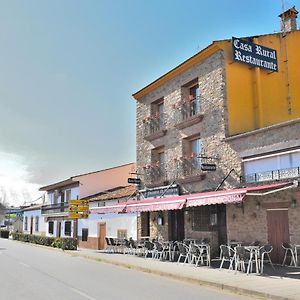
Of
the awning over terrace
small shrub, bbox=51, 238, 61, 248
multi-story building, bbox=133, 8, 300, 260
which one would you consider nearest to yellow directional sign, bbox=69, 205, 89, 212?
small shrub, bbox=51, 238, 61, 248

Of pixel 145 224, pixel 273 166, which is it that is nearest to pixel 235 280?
pixel 273 166

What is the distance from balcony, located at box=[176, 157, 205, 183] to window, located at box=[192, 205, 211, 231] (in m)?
1.44

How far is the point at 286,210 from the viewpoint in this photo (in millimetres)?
15461

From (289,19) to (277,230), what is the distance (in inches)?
483

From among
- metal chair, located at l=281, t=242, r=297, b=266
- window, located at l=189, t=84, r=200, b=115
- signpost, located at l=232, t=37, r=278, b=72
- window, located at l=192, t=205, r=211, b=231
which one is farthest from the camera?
window, located at l=189, t=84, r=200, b=115

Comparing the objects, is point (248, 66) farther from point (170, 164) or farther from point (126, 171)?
point (126, 171)

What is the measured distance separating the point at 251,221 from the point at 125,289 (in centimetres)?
751

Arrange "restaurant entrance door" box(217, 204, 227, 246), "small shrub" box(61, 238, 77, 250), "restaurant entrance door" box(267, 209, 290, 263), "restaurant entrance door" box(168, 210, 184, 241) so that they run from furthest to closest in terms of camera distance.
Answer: "small shrub" box(61, 238, 77, 250) < "restaurant entrance door" box(168, 210, 184, 241) < "restaurant entrance door" box(217, 204, 227, 246) < "restaurant entrance door" box(267, 209, 290, 263)

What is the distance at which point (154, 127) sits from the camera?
25.1 metres

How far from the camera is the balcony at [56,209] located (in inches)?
1508

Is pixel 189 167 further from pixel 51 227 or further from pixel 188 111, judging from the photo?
pixel 51 227

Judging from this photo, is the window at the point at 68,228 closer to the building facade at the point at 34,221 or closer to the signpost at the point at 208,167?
the building facade at the point at 34,221

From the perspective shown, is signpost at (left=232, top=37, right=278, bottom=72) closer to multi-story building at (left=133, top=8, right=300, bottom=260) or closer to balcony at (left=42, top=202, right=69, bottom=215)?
multi-story building at (left=133, top=8, right=300, bottom=260)

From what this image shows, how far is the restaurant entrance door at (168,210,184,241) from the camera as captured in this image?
22.0 metres
